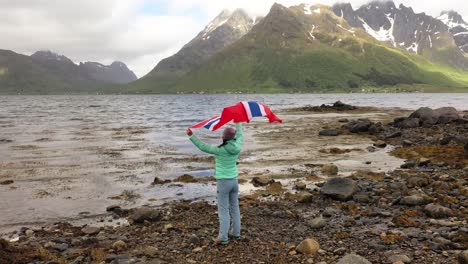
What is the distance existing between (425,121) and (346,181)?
34808 mm

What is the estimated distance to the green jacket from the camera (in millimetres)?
12266

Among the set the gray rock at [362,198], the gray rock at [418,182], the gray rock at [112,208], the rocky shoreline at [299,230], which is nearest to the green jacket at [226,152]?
the rocky shoreline at [299,230]

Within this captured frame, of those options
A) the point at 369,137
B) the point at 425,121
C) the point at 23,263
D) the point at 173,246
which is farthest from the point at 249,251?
the point at 425,121

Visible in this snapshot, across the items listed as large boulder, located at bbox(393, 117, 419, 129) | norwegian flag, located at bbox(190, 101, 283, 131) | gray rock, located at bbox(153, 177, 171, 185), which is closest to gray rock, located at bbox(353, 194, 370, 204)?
norwegian flag, located at bbox(190, 101, 283, 131)

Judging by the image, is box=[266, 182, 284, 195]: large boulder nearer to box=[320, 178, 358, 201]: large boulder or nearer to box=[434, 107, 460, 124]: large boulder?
box=[320, 178, 358, 201]: large boulder

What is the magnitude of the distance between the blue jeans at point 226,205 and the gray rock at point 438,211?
7101mm

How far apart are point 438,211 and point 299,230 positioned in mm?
5101

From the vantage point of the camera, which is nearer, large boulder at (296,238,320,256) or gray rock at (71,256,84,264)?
gray rock at (71,256,84,264)

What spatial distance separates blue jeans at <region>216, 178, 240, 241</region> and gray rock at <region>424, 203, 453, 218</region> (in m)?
7.10

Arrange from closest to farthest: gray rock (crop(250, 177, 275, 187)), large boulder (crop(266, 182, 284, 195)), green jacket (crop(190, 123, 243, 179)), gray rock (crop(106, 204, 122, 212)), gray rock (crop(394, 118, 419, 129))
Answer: green jacket (crop(190, 123, 243, 179)) → gray rock (crop(106, 204, 122, 212)) → large boulder (crop(266, 182, 284, 195)) → gray rock (crop(250, 177, 275, 187)) → gray rock (crop(394, 118, 419, 129))

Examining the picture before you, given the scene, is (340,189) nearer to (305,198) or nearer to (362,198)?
(362,198)

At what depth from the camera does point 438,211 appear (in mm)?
14758

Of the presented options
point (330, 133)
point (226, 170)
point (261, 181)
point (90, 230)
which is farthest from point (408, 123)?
point (90, 230)

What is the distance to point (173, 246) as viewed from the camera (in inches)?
496
